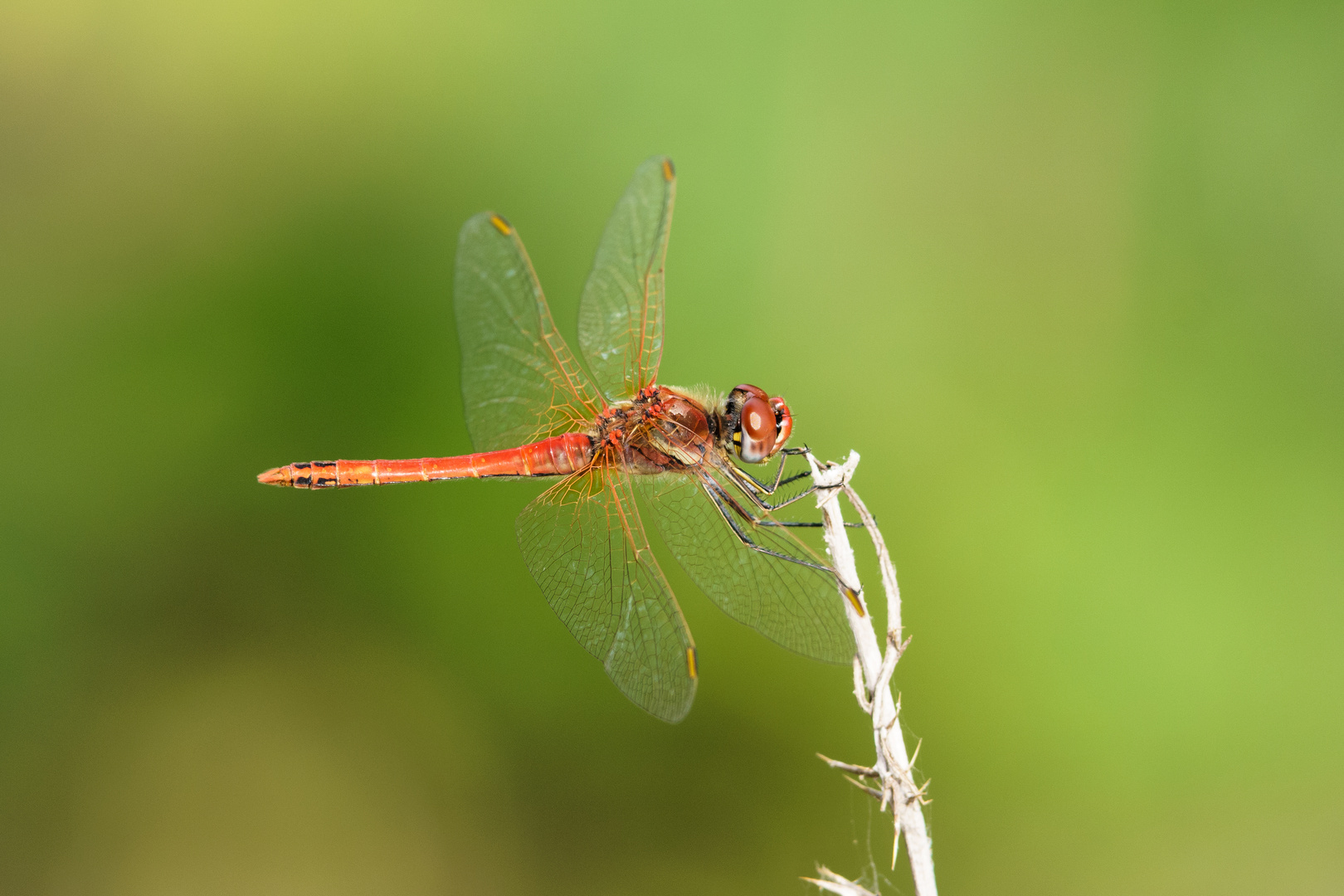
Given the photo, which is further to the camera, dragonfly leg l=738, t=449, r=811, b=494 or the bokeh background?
the bokeh background

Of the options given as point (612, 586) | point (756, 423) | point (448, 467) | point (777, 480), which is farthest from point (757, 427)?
point (448, 467)

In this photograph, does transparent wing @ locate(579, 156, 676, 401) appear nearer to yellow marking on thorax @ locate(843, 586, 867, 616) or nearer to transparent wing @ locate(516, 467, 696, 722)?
transparent wing @ locate(516, 467, 696, 722)

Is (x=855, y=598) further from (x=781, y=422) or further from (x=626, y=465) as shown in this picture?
(x=626, y=465)

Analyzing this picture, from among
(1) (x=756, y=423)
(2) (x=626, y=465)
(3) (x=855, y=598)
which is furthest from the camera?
(2) (x=626, y=465)

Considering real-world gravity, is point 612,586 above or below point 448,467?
below

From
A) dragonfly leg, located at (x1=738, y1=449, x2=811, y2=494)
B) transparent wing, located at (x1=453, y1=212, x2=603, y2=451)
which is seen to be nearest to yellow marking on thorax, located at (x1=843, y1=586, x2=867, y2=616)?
dragonfly leg, located at (x1=738, y1=449, x2=811, y2=494)

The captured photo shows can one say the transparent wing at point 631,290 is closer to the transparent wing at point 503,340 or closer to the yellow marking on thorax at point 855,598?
the transparent wing at point 503,340

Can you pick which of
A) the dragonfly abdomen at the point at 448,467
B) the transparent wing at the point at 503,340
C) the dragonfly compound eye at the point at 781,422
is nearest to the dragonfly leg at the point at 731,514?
the dragonfly compound eye at the point at 781,422

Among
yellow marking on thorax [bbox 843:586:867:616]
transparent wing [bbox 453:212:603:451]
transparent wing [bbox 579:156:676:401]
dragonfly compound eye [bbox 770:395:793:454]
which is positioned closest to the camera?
yellow marking on thorax [bbox 843:586:867:616]
